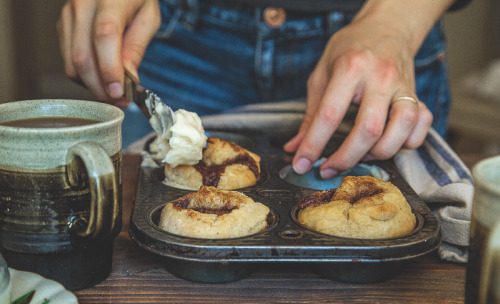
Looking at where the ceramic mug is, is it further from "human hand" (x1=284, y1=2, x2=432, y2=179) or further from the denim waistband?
the denim waistband

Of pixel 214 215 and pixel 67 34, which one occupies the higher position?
pixel 67 34

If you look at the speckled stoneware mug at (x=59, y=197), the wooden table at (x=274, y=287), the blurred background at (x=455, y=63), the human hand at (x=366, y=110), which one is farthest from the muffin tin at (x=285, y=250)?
the blurred background at (x=455, y=63)

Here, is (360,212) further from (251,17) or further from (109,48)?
(251,17)

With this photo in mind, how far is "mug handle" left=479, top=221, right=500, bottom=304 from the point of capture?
682 millimetres

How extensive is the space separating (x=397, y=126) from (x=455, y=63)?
14.2ft

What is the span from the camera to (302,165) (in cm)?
162

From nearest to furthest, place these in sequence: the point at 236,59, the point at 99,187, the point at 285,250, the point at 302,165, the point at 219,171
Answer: the point at 99,187
the point at 285,250
the point at 219,171
the point at 302,165
the point at 236,59

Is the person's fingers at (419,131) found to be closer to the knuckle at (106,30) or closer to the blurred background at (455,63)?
the knuckle at (106,30)

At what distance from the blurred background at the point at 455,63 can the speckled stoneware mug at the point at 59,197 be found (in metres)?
3.97

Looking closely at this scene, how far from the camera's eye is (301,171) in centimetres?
162

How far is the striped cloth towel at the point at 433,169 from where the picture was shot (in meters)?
1.26

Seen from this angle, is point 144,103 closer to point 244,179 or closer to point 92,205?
point 244,179

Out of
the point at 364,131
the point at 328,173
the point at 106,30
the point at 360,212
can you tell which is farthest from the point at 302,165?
the point at 106,30

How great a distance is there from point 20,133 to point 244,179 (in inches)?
25.9
